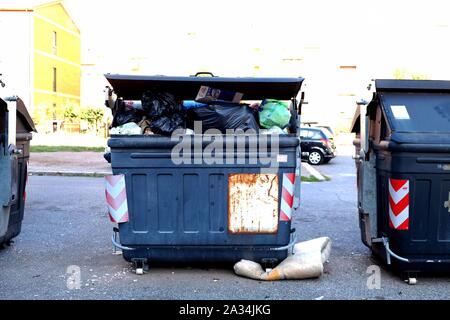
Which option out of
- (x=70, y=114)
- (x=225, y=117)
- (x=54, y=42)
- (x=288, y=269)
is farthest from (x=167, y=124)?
(x=54, y=42)

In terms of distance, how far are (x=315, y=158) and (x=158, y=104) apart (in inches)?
641

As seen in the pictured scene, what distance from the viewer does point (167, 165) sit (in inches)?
195

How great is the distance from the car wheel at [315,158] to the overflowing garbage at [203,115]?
51.6ft

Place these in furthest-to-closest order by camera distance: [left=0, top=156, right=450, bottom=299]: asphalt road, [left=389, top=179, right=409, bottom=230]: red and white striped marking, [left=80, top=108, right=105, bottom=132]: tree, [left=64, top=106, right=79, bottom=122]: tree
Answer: [left=64, top=106, right=79, bottom=122]: tree, [left=80, top=108, right=105, bottom=132]: tree, [left=389, top=179, right=409, bottom=230]: red and white striped marking, [left=0, top=156, right=450, bottom=299]: asphalt road

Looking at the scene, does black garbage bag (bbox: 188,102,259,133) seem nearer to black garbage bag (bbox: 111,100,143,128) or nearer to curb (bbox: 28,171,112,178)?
black garbage bag (bbox: 111,100,143,128)

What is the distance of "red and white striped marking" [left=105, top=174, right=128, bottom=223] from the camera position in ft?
16.3

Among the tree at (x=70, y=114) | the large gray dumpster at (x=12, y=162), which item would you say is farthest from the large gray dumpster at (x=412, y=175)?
the tree at (x=70, y=114)

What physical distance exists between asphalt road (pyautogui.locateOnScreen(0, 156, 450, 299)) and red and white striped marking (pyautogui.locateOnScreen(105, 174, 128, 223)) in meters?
0.59

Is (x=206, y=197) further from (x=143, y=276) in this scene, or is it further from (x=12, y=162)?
(x=12, y=162)

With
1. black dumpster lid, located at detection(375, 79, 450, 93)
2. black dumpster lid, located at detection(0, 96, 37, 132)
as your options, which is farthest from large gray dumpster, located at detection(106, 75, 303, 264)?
black dumpster lid, located at detection(0, 96, 37, 132)
